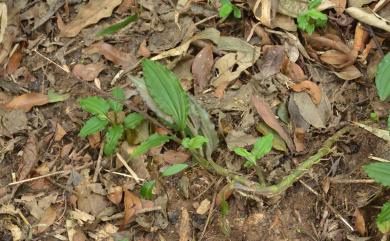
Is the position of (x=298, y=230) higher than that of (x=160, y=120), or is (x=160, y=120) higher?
(x=160, y=120)

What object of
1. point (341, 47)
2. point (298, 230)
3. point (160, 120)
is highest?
point (341, 47)

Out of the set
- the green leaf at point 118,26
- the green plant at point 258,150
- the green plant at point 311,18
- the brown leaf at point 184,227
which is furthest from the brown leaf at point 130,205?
the green plant at point 311,18

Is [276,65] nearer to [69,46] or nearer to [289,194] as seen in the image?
[289,194]

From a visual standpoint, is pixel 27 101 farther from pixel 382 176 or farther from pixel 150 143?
pixel 382 176

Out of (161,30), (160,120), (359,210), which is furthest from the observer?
(161,30)

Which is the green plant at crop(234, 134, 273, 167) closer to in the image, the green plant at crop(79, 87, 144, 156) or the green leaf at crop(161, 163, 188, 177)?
the green leaf at crop(161, 163, 188, 177)

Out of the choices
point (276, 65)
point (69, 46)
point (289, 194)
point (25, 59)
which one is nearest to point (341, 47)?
point (276, 65)

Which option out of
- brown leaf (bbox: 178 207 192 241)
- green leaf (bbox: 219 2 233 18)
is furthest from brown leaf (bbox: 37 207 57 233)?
green leaf (bbox: 219 2 233 18)

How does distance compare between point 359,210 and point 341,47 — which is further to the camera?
point 341,47
